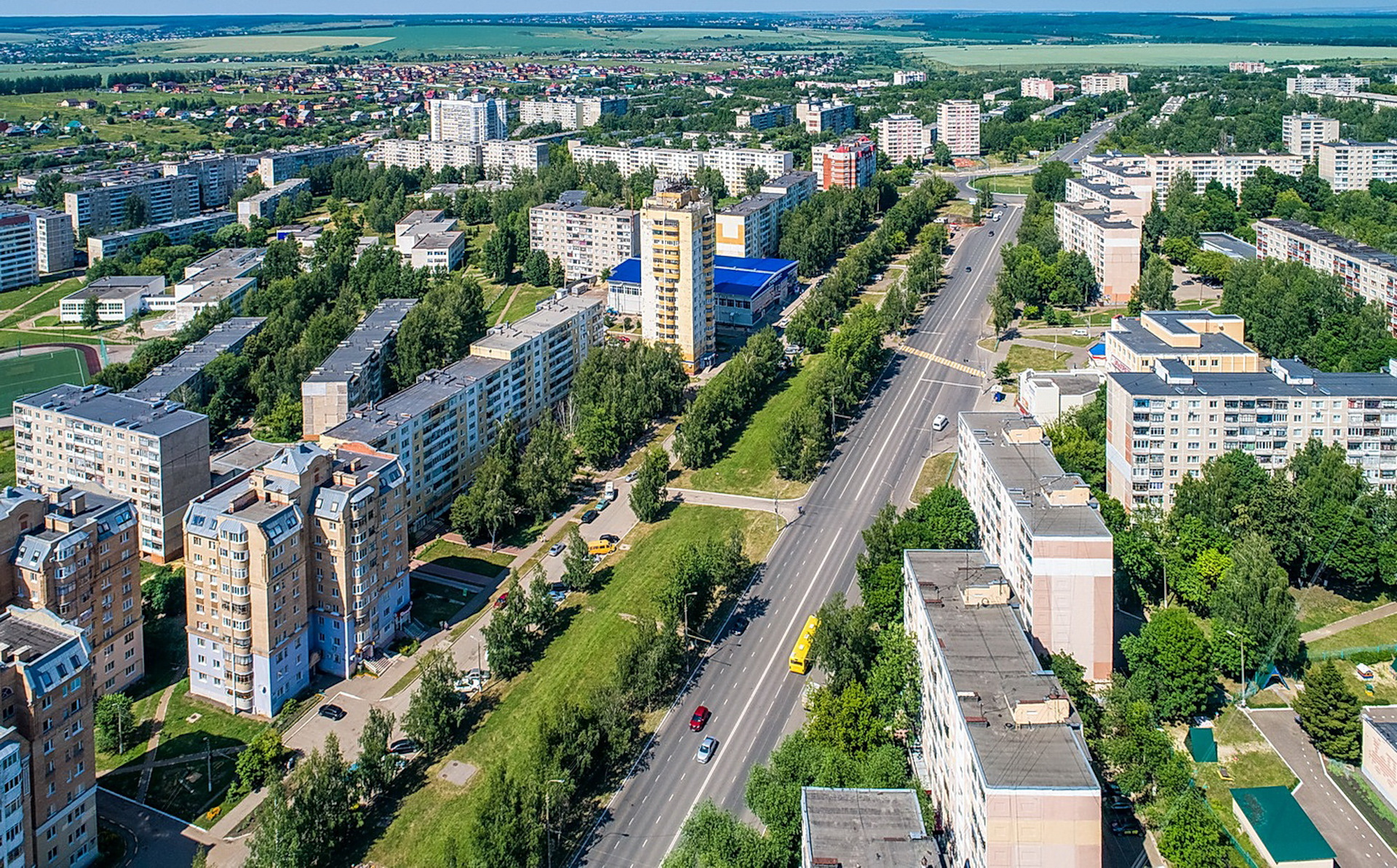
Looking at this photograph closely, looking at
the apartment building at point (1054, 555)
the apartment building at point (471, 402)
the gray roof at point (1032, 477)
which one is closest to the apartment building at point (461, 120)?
the apartment building at point (471, 402)

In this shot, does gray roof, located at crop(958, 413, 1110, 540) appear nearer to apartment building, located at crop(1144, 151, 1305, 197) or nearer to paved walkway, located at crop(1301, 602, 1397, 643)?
paved walkway, located at crop(1301, 602, 1397, 643)

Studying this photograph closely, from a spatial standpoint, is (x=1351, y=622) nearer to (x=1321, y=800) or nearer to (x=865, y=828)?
(x=1321, y=800)

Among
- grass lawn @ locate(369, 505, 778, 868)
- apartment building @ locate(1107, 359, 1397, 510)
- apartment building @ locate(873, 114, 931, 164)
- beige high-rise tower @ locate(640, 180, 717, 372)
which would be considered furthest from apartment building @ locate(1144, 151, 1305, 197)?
grass lawn @ locate(369, 505, 778, 868)

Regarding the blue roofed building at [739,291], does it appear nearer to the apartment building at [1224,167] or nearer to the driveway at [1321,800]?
the apartment building at [1224,167]

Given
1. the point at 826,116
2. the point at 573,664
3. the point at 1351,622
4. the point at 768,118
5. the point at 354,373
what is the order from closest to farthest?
the point at 573,664 → the point at 1351,622 → the point at 354,373 → the point at 826,116 → the point at 768,118

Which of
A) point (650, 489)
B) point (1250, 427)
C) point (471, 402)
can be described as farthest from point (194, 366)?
point (1250, 427)
